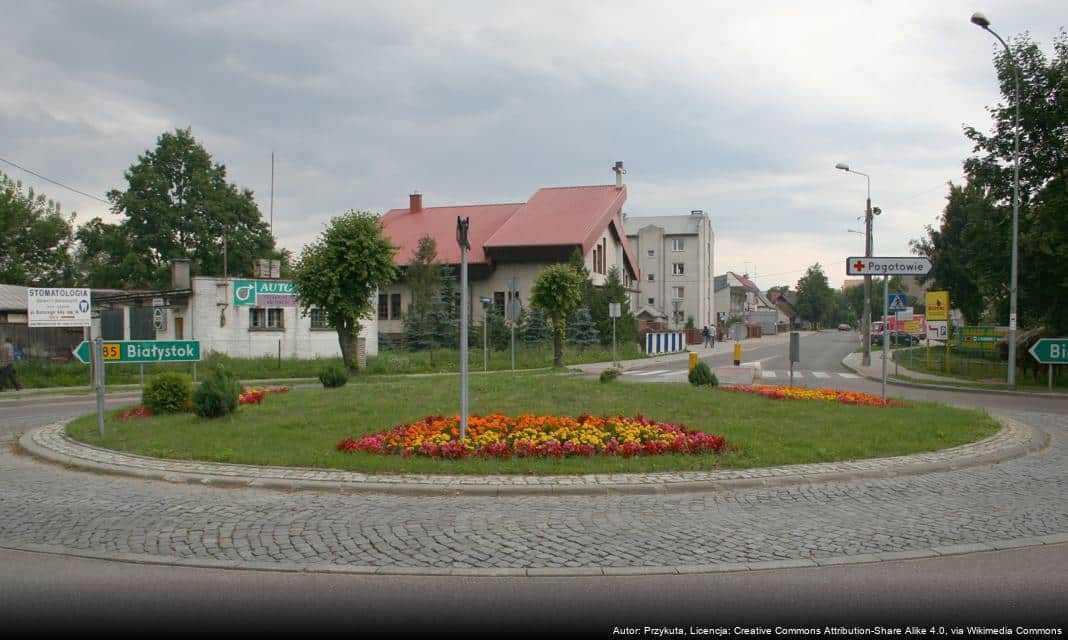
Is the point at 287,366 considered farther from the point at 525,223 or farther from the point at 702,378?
the point at 525,223

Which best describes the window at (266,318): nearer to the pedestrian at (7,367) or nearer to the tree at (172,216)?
the pedestrian at (7,367)

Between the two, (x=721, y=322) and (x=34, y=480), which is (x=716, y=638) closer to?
(x=34, y=480)

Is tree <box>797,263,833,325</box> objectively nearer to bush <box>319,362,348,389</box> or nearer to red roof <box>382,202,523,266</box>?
red roof <box>382,202,523,266</box>

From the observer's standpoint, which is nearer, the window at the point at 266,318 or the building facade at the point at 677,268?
the window at the point at 266,318

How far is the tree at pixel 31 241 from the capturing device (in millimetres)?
50812

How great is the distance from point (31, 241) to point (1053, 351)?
201ft

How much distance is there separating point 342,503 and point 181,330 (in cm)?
2998

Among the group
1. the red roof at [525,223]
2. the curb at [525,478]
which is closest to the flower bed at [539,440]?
the curb at [525,478]

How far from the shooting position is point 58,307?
70.3ft

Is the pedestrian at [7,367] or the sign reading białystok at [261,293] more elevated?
the sign reading białystok at [261,293]

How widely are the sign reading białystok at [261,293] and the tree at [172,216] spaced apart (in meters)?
21.8

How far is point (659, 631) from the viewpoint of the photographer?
12.1 feet

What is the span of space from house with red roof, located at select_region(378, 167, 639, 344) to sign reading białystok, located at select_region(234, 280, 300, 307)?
512 inches

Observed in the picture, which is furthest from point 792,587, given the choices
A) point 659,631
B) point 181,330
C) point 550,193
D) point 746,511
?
point 550,193
